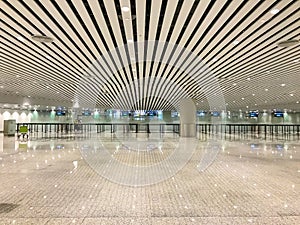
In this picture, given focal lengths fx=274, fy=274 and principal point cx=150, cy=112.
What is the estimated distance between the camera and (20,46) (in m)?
8.27

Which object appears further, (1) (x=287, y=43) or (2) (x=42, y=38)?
(1) (x=287, y=43)

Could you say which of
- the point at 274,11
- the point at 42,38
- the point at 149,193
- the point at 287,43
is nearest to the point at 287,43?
the point at 287,43

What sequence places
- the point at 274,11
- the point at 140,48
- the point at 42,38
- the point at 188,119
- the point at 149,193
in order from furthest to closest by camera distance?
the point at 188,119 < the point at 140,48 < the point at 42,38 < the point at 274,11 < the point at 149,193

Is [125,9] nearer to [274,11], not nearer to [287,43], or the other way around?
[274,11]

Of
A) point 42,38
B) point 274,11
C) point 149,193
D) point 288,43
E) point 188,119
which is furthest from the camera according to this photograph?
point 188,119

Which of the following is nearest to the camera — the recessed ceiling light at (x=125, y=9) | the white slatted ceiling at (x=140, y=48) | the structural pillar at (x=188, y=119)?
the recessed ceiling light at (x=125, y=9)

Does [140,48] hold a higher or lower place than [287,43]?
higher

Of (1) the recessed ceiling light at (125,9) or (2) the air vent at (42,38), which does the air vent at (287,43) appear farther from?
(2) the air vent at (42,38)

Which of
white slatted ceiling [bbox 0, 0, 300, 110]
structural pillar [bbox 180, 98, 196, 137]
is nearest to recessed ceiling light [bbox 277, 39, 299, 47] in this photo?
white slatted ceiling [bbox 0, 0, 300, 110]

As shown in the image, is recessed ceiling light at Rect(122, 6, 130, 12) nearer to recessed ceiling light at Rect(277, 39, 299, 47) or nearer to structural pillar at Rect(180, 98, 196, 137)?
recessed ceiling light at Rect(277, 39, 299, 47)

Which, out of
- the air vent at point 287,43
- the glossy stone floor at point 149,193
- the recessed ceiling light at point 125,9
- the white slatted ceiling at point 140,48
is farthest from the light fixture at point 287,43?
the recessed ceiling light at point 125,9

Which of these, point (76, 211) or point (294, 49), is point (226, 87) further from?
point (76, 211)

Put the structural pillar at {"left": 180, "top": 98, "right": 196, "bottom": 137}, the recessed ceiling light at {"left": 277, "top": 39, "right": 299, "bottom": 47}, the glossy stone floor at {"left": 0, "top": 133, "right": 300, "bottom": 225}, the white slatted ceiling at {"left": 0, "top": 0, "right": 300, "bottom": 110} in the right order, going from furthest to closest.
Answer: the structural pillar at {"left": 180, "top": 98, "right": 196, "bottom": 137} < the recessed ceiling light at {"left": 277, "top": 39, "right": 299, "bottom": 47} < the white slatted ceiling at {"left": 0, "top": 0, "right": 300, "bottom": 110} < the glossy stone floor at {"left": 0, "top": 133, "right": 300, "bottom": 225}

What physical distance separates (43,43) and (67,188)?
178 inches
